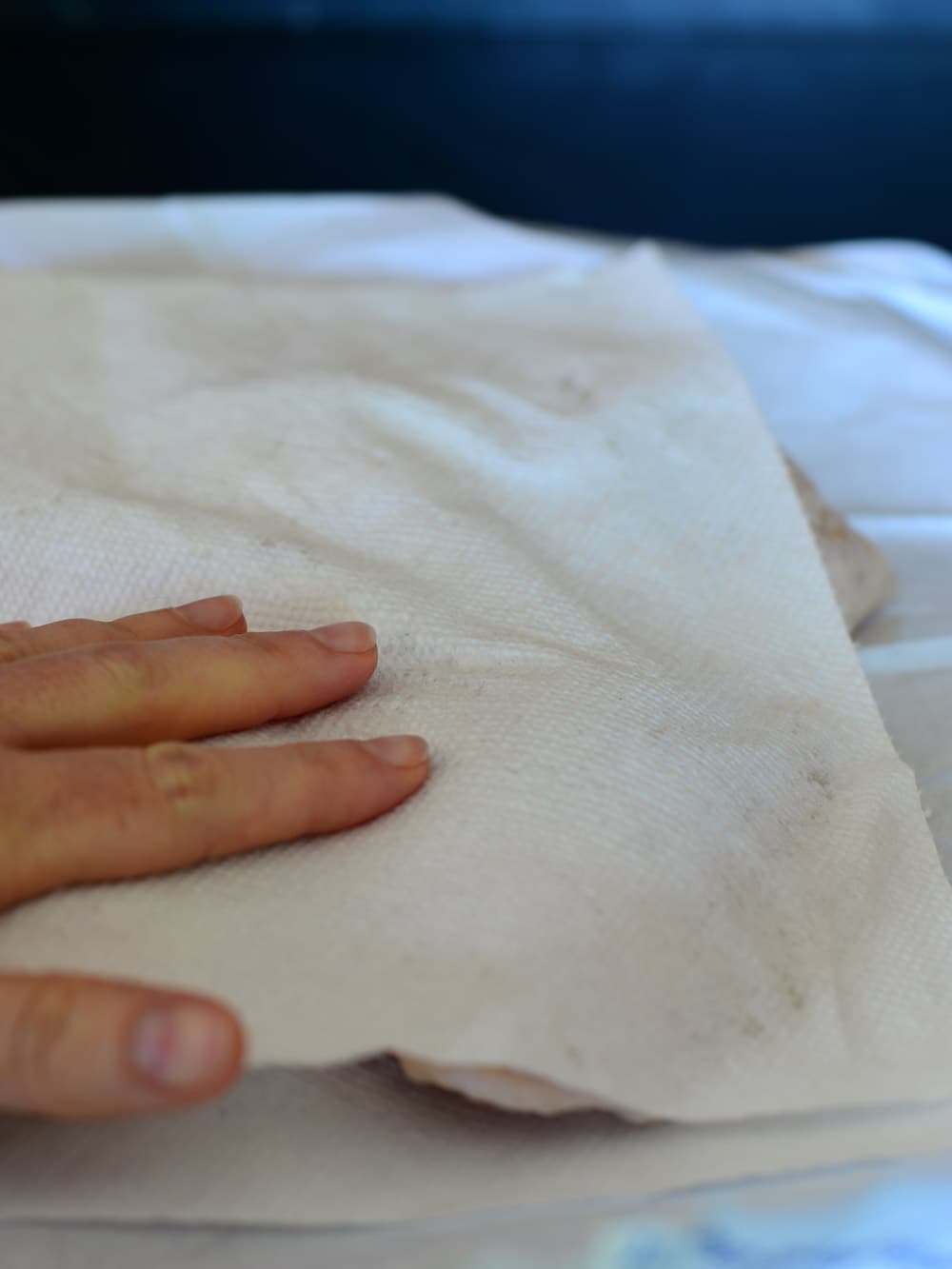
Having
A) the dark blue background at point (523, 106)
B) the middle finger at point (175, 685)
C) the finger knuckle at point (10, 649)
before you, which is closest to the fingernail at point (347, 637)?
the middle finger at point (175, 685)

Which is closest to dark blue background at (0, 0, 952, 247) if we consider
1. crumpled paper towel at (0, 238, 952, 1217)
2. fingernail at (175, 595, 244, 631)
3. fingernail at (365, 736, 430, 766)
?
crumpled paper towel at (0, 238, 952, 1217)

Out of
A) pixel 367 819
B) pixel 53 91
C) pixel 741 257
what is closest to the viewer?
pixel 367 819

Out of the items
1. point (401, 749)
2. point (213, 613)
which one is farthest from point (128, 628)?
point (401, 749)

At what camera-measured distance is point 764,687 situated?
590mm

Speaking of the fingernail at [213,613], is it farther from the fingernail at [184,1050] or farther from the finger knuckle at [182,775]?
the fingernail at [184,1050]

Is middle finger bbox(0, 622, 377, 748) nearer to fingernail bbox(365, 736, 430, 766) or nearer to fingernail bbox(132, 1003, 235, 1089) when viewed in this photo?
fingernail bbox(365, 736, 430, 766)

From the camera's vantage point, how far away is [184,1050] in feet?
1.13

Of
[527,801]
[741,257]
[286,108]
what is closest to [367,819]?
[527,801]

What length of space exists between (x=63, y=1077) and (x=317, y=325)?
2.18ft

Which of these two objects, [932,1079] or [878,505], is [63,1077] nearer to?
[932,1079]

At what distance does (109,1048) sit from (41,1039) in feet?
0.09

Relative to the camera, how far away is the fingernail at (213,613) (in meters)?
0.54

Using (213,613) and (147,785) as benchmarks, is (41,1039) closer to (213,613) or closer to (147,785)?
(147,785)

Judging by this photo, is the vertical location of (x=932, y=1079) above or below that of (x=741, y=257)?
below
